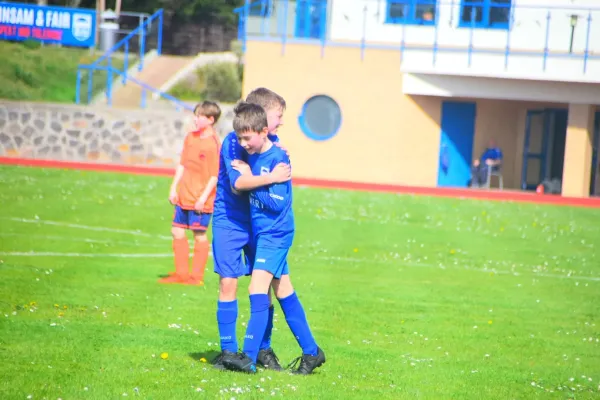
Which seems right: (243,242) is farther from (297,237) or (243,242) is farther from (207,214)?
(297,237)

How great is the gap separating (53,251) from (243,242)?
20.7ft

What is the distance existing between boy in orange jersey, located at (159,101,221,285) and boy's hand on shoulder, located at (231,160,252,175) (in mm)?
3820

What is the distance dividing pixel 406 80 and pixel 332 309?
67.7 feet

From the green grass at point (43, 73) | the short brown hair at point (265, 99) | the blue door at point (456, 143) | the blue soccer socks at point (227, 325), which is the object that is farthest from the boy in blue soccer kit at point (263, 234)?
the green grass at point (43, 73)

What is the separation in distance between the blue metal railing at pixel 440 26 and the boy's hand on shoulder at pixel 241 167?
23.0 metres

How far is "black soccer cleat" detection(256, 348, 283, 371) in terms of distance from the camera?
7.32m

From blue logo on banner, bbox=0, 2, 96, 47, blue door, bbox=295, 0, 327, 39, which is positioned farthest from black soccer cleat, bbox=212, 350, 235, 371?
blue logo on banner, bbox=0, 2, 96, 47

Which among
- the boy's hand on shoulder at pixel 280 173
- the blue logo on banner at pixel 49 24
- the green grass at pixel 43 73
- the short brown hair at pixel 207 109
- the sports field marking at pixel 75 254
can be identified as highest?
the blue logo on banner at pixel 49 24

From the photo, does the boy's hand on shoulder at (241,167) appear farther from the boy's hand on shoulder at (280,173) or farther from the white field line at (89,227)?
the white field line at (89,227)

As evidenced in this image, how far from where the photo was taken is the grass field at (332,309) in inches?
271

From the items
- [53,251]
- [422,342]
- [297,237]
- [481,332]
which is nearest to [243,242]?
[422,342]

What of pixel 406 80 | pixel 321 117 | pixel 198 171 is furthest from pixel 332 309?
pixel 321 117

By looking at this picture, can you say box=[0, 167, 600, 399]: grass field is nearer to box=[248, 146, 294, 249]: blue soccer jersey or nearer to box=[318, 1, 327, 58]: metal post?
box=[248, 146, 294, 249]: blue soccer jersey

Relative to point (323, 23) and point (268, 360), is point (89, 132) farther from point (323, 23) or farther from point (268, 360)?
point (268, 360)
